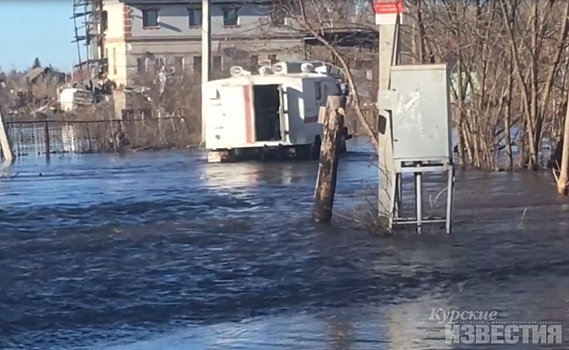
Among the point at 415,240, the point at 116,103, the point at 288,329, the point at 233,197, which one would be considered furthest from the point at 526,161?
the point at 116,103

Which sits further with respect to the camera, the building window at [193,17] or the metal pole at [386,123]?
the building window at [193,17]

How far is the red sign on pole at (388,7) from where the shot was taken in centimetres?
1452

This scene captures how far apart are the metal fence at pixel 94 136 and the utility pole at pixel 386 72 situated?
95.6 feet

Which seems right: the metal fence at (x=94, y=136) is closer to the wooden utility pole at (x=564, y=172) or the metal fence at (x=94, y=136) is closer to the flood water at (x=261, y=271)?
the flood water at (x=261, y=271)

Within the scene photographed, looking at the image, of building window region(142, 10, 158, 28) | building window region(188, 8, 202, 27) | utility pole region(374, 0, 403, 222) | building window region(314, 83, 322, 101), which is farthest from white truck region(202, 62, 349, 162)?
building window region(142, 10, 158, 28)

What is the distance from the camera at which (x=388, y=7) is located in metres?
14.5

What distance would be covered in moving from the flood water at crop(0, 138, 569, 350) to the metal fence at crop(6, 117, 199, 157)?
22.0 metres

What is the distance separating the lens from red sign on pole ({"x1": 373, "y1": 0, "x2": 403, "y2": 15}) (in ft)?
47.6

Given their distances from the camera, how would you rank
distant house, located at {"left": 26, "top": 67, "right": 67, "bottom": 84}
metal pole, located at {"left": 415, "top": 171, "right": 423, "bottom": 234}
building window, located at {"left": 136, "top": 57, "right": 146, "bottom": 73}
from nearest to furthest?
metal pole, located at {"left": 415, "top": 171, "right": 423, "bottom": 234} → building window, located at {"left": 136, "top": 57, "right": 146, "bottom": 73} → distant house, located at {"left": 26, "top": 67, "right": 67, "bottom": 84}

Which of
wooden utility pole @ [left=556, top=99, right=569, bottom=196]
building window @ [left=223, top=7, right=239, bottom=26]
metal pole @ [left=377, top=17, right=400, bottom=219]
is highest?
building window @ [left=223, top=7, right=239, bottom=26]

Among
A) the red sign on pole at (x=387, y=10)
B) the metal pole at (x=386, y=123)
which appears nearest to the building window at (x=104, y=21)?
the metal pole at (x=386, y=123)

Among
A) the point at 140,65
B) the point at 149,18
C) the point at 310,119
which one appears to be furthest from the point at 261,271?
the point at 149,18

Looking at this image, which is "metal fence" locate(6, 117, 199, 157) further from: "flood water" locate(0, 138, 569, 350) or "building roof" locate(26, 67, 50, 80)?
"building roof" locate(26, 67, 50, 80)

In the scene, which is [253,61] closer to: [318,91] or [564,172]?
[318,91]
